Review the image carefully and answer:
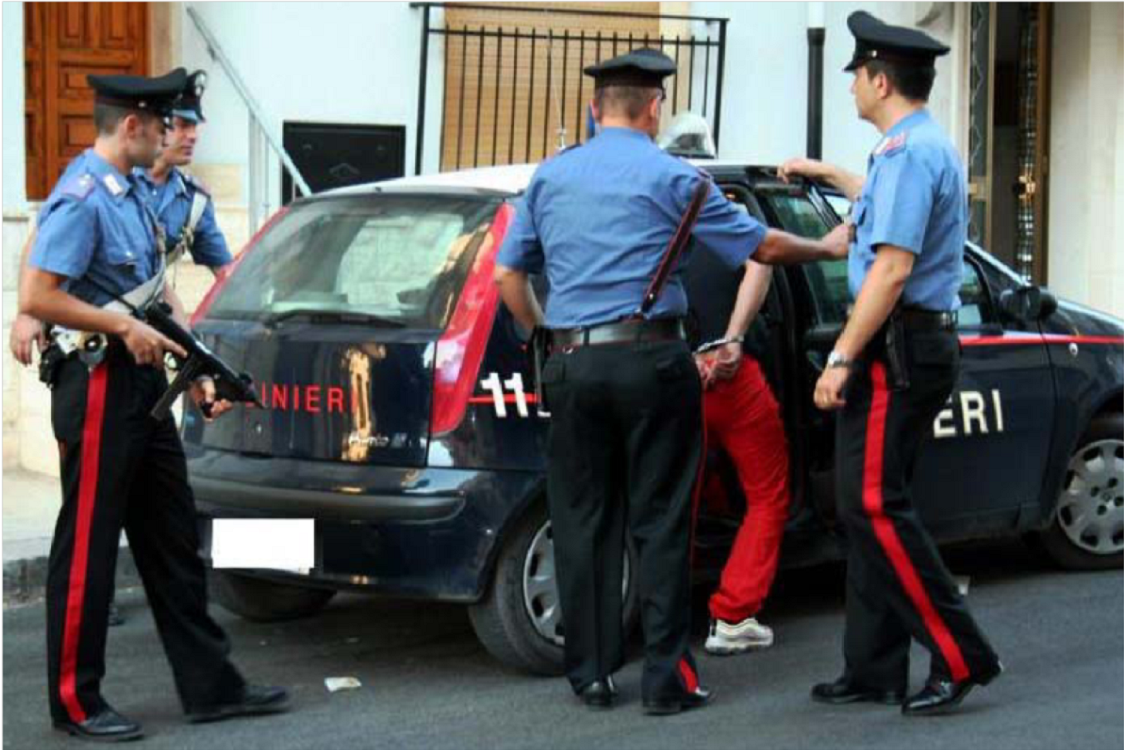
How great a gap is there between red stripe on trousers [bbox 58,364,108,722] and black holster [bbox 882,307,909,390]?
216 cm

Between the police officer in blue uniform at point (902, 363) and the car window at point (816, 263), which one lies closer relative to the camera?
the police officer in blue uniform at point (902, 363)

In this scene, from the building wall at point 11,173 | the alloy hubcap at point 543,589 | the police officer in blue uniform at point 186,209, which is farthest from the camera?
the building wall at point 11,173

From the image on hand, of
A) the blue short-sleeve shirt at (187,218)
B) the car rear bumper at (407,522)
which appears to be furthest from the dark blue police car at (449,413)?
the blue short-sleeve shirt at (187,218)

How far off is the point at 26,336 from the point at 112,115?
721 mm

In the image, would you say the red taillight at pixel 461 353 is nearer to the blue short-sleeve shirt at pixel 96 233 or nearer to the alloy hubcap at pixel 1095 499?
the blue short-sleeve shirt at pixel 96 233

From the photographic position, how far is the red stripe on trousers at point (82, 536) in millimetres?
5746

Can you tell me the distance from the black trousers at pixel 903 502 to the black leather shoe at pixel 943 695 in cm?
2

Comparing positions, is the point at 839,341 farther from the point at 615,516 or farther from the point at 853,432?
the point at 615,516

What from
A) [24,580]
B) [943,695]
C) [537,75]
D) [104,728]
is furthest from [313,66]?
[943,695]

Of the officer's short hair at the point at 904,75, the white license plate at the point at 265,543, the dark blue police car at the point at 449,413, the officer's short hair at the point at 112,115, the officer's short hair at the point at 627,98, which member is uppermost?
the officer's short hair at the point at 904,75

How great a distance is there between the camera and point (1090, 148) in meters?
14.1

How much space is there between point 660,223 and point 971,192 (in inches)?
337

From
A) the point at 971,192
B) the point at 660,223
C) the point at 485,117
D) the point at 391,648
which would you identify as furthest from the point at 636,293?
the point at 971,192

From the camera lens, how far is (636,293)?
590cm
